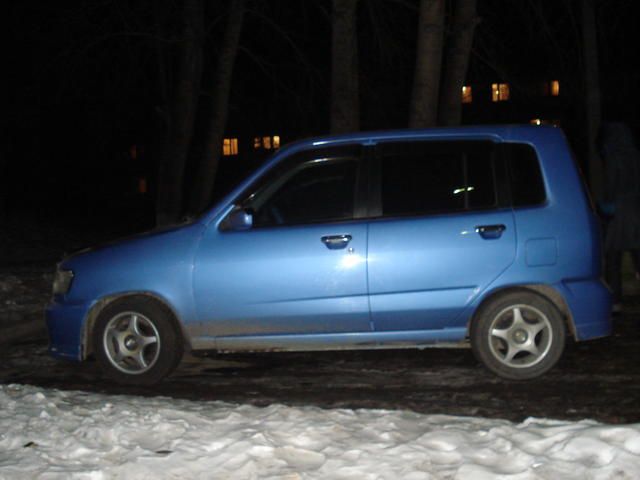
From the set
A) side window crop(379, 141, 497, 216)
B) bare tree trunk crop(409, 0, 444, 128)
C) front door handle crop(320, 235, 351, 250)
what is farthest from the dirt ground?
bare tree trunk crop(409, 0, 444, 128)

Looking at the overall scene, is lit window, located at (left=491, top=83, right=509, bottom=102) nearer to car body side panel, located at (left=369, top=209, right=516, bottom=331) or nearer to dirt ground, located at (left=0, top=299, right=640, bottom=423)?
dirt ground, located at (left=0, top=299, right=640, bottom=423)

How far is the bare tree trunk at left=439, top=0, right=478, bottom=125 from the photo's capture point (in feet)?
49.1

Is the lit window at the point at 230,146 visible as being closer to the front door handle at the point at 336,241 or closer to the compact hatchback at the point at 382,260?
the compact hatchback at the point at 382,260

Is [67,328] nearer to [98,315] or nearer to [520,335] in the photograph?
[98,315]

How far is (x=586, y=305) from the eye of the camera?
719 cm

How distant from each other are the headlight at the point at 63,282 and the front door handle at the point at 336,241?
2.12 metres

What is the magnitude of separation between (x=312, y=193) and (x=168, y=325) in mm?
1510

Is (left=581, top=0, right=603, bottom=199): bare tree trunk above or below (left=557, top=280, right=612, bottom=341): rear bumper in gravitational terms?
above

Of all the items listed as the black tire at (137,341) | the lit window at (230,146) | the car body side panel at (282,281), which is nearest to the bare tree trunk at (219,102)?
the black tire at (137,341)

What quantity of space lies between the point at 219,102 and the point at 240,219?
1398 cm

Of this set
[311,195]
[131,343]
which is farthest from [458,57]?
[131,343]

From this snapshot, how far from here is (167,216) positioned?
2033 centimetres

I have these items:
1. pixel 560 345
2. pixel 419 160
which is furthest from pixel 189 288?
pixel 560 345

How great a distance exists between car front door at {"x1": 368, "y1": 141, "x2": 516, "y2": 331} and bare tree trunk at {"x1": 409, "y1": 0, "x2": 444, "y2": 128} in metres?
6.08
